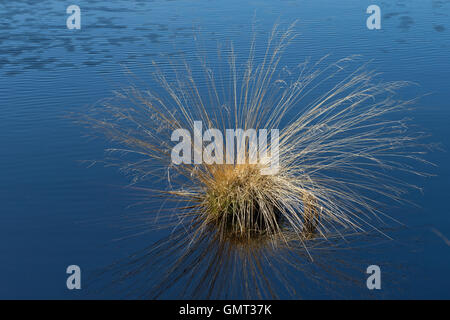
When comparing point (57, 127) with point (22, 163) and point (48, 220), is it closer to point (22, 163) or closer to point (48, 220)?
point (22, 163)

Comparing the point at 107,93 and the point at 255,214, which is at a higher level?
the point at 107,93

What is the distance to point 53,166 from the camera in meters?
5.05

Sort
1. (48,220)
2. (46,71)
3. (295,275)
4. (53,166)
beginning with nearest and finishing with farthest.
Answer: (295,275) < (48,220) < (53,166) < (46,71)

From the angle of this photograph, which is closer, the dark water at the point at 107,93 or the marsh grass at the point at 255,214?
the marsh grass at the point at 255,214

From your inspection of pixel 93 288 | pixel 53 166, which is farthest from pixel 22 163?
pixel 93 288

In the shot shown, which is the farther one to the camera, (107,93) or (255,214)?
(107,93)

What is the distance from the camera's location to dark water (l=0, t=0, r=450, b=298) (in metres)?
3.72

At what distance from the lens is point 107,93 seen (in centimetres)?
663

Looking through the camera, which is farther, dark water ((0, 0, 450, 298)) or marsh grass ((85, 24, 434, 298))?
dark water ((0, 0, 450, 298))

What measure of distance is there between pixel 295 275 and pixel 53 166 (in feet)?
8.46

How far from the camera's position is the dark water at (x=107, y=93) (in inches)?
147

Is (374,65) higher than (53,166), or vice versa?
(374,65)
